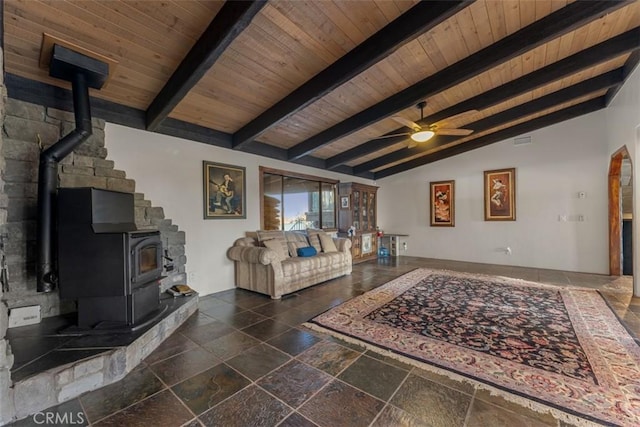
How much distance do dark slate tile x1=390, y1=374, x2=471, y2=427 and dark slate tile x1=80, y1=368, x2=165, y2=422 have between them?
5.67 ft

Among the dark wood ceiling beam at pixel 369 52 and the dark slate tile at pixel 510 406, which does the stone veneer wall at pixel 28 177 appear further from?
the dark slate tile at pixel 510 406

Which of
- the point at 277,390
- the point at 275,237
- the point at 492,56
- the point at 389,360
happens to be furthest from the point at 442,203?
the point at 277,390

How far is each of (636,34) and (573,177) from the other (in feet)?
10.6

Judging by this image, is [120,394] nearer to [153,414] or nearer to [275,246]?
[153,414]

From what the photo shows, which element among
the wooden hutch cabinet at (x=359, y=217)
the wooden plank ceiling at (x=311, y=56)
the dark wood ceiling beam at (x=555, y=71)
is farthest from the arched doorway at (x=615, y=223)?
the wooden hutch cabinet at (x=359, y=217)

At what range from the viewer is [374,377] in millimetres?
2002

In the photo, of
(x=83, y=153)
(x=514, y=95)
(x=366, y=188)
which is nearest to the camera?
(x=83, y=153)

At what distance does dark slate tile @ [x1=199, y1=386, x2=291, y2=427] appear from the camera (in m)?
1.58

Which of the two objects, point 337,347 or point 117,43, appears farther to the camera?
point 337,347

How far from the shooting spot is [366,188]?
287 inches

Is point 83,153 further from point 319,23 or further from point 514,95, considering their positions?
point 514,95

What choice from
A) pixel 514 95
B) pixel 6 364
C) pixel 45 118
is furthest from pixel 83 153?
pixel 514 95

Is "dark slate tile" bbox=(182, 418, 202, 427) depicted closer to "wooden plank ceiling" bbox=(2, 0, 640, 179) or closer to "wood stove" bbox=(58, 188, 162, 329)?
"wood stove" bbox=(58, 188, 162, 329)

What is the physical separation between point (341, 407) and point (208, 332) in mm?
1720
